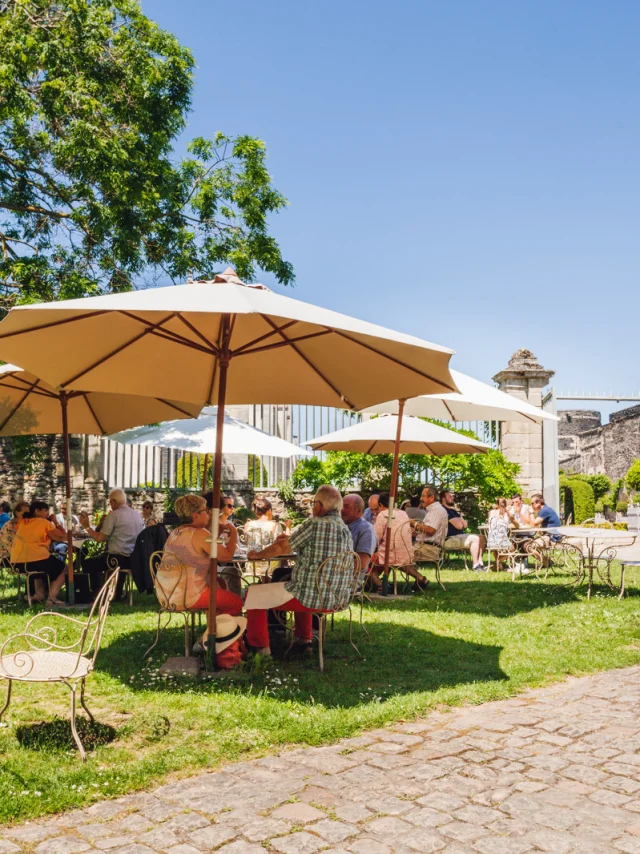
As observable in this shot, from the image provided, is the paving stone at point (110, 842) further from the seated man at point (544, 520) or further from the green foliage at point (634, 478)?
the green foliage at point (634, 478)

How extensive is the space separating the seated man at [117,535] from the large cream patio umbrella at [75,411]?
0.64 meters

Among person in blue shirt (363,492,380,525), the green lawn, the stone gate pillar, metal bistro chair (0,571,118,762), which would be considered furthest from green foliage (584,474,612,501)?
metal bistro chair (0,571,118,762)

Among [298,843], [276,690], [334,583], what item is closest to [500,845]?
[298,843]

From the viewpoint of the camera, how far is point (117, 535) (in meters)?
9.13

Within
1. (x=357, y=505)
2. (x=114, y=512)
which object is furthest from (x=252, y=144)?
(x=357, y=505)

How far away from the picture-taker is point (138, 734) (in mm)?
4312

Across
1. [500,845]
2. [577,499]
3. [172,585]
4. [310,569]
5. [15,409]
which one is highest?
[15,409]

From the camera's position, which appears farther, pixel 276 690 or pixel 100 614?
pixel 276 690

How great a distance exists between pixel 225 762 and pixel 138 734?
626 mm

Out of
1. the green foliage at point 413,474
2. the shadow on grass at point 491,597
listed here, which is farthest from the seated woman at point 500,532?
the green foliage at point 413,474

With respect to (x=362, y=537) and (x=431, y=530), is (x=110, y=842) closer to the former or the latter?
(x=362, y=537)

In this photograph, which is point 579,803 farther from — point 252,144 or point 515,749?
point 252,144

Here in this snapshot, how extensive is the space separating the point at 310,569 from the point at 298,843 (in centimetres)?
271

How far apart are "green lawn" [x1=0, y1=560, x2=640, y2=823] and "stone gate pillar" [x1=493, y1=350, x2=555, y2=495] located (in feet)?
27.7
